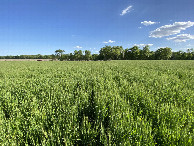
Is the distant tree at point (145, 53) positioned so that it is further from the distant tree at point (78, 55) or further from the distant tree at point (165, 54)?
the distant tree at point (78, 55)

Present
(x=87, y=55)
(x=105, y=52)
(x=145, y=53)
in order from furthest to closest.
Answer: (x=87, y=55)
(x=105, y=52)
(x=145, y=53)

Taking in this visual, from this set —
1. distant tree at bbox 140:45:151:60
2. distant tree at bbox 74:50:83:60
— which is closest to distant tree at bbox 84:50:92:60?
distant tree at bbox 74:50:83:60

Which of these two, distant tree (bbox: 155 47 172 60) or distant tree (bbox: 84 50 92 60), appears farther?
distant tree (bbox: 84 50 92 60)

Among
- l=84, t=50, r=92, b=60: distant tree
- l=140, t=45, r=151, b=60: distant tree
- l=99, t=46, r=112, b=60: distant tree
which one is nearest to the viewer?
l=140, t=45, r=151, b=60: distant tree

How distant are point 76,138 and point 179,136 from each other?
246 centimetres

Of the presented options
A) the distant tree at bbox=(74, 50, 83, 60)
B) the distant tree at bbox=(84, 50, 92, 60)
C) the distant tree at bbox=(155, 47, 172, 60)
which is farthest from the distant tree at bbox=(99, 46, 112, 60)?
the distant tree at bbox=(155, 47, 172, 60)

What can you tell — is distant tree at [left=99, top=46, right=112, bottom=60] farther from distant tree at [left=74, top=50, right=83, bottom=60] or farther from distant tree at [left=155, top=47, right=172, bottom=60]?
distant tree at [left=155, top=47, right=172, bottom=60]

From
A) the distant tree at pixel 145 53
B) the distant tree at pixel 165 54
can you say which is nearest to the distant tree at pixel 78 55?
the distant tree at pixel 145 53

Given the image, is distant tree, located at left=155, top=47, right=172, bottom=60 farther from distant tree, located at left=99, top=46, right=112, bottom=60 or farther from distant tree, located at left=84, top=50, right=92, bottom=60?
distant tree, located at left=84, top=50, right=92, bottom=60

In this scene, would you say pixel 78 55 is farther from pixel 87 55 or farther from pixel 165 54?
pixel 165 54

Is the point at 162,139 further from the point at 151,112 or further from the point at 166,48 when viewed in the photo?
the point at 166,48

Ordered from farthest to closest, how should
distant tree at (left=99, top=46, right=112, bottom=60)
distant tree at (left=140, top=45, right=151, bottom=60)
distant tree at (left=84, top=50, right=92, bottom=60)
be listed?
1. distant tree at (left=84, top=50, right=92, bottom=60)
2. distant tree at (left=99, top=46, right=112, bottom=60)
3. distant tree at (left=140, top=45, right=151, bottom=60)

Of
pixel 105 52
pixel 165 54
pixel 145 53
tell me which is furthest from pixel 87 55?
pixel 165 54

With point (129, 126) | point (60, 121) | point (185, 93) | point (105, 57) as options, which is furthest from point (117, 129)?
point (105, 57)
